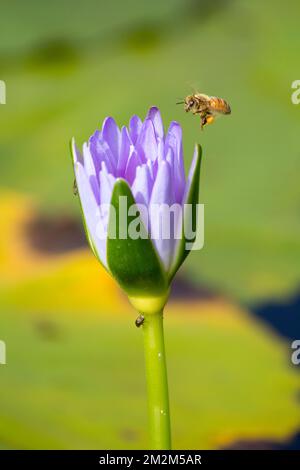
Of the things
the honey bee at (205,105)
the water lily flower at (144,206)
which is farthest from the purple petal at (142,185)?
the honey bee at (205,105)

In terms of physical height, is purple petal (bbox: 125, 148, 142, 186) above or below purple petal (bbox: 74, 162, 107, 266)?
above

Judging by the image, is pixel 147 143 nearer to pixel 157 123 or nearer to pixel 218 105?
pixel 157 123

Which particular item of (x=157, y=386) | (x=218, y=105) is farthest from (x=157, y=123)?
(x=218, y=105)

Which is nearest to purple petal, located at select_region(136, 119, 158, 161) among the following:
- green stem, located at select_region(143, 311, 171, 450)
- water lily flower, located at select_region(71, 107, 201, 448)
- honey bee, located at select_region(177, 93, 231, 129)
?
water lily flower, located at select_region(71, 107, 201, 448)

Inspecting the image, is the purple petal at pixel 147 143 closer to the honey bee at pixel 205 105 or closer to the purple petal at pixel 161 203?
the purple petal at pixel 161 203

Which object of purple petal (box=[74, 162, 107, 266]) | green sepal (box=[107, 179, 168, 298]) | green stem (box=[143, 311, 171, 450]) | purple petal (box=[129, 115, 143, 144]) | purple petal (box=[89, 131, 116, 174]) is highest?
purple petal (box=[129, 115, 143, 144])

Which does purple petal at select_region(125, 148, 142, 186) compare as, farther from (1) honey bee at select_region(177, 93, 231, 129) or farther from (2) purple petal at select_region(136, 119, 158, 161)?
(1) honey bee at select_region(177, 93, 231, 129)

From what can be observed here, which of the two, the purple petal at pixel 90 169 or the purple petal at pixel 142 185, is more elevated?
the purple petal at pixel 90 169
